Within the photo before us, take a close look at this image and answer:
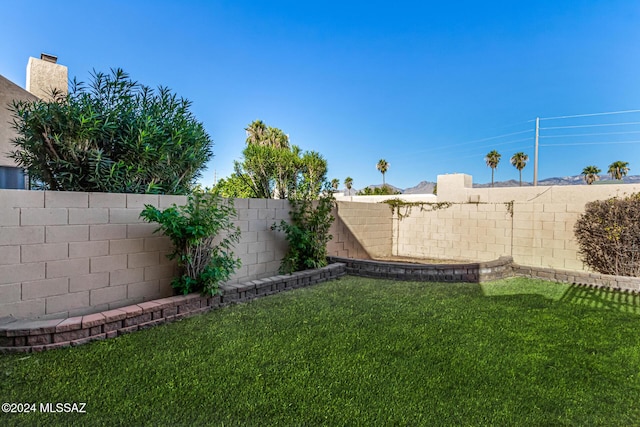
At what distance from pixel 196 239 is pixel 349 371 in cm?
229

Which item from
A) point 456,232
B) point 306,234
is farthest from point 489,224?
point 306,234

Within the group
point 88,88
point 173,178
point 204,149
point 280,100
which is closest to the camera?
point 88,88

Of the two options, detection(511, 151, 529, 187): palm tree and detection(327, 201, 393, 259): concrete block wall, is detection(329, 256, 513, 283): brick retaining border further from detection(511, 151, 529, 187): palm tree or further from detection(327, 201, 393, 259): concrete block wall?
detection(511, 151, 529, 187): palm tree

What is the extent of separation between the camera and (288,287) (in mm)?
4859

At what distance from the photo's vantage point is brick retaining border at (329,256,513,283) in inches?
225

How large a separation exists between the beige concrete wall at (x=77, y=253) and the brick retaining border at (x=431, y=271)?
350 cm

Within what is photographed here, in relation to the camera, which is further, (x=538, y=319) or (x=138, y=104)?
(x=138, y=104)

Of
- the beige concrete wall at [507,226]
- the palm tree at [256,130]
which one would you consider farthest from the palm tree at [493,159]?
the beige concrete wall at [507,226]

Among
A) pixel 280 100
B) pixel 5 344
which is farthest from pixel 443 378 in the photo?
pixel 280 100

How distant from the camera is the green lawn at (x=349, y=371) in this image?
1.85 m

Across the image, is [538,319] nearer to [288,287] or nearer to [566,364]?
[566,364]

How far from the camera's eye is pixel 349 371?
233cm

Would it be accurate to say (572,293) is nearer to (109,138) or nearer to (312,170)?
(109,138)

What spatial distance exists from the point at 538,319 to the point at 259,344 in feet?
10.7
